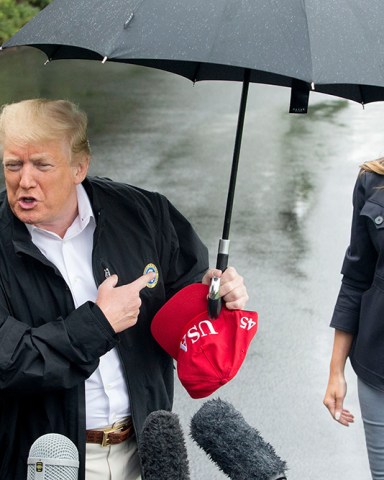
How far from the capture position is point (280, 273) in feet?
26.0

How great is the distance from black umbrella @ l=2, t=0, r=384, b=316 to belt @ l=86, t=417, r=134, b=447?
461mm

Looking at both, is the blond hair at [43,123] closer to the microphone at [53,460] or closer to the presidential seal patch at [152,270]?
the presidential seal patch at [152,270]

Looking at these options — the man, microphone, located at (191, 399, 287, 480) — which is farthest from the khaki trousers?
microphone, located at (191, 399, 287, 480)

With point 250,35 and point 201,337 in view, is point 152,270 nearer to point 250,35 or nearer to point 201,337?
point 201,337

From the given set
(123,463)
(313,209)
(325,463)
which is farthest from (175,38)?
(313,209)

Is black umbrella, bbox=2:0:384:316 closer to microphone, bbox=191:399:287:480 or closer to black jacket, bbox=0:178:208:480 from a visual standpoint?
black jacket, bbox=0:178:208:480

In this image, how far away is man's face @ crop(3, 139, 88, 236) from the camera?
111 inches

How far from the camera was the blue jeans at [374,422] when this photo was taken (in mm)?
3355

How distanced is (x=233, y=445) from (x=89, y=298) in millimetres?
924

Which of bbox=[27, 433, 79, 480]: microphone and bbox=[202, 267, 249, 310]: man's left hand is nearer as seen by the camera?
bbox=[27, 433, 79, 480]: microphone

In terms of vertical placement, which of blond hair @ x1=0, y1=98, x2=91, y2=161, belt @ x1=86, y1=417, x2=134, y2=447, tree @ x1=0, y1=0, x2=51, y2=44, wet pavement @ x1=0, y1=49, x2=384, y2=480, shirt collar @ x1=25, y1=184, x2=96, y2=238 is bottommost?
tree @ x1=0, y1=0, x2=51, y2=44

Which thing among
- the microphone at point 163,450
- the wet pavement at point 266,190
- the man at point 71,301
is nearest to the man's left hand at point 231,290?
the man at point 71,301

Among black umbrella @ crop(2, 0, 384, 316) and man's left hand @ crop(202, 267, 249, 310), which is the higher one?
black umbrella @ crop(2, 0, 384, 316)

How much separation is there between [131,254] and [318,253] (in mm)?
5592
